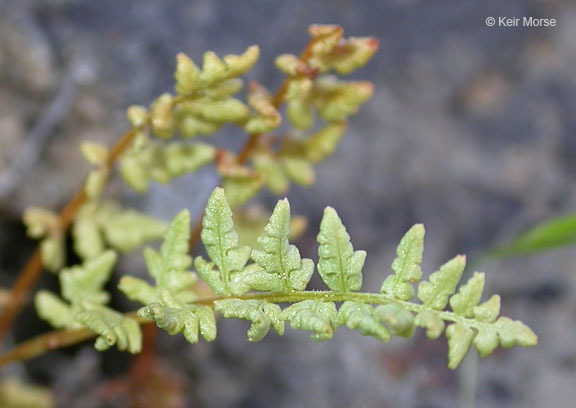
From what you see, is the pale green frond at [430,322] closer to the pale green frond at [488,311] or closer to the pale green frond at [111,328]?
the pale green frond at [488,311]

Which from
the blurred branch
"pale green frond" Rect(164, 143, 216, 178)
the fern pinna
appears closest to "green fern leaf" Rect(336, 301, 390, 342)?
the fern pinna

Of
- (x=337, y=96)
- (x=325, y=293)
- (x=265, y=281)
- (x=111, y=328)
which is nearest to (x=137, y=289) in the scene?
(x=111, y=328)

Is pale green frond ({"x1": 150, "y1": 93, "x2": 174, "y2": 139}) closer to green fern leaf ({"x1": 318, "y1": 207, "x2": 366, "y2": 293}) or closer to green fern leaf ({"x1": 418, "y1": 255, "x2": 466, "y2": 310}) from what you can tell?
green fern leaf ({"x1": 318, "y1": 207, "x2": 366, "y2": 293})

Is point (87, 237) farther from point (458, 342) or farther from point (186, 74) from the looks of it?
point (458, 342)

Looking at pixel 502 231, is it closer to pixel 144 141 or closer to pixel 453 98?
pixel 453 98

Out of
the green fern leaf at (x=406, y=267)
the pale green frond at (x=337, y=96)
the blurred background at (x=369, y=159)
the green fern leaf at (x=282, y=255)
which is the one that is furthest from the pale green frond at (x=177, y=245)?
the blurred background at (x=369, y=159)

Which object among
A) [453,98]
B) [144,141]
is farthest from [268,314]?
[453,98]
